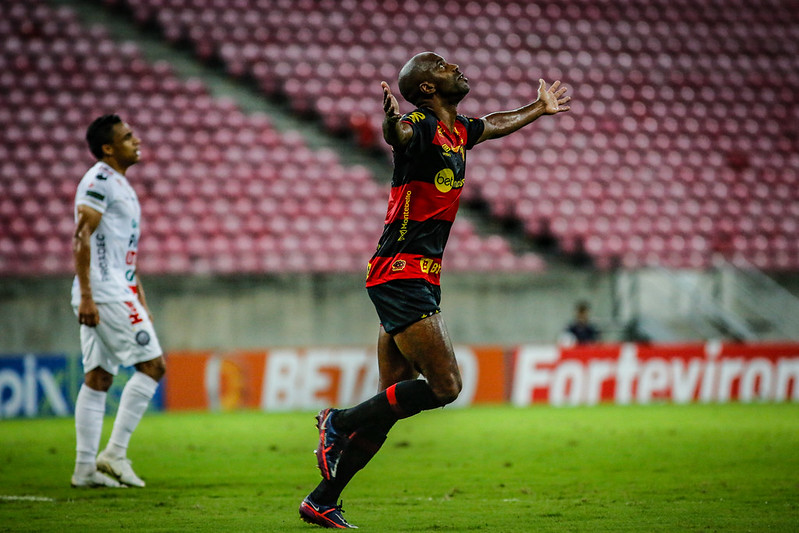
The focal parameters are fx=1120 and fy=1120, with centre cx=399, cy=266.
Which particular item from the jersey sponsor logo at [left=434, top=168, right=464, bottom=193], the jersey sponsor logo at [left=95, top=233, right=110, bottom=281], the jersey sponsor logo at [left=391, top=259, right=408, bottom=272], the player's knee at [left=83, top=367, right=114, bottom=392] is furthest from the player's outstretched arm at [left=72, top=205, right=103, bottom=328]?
the jersey sponsor logo at [left=434, top=168, right=464, bottom=193]

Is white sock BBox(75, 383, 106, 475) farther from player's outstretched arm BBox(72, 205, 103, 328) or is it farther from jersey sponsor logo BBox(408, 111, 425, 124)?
jersey sponsor logo BBox(408, 111, 425, 124)

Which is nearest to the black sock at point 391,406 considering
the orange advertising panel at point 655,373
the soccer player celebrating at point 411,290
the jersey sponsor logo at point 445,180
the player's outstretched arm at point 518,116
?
the soccer player celebrating at point 411,290

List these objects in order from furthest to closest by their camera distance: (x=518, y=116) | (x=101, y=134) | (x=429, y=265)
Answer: (x=101, y=134)
(x=518, y=116)
(x=429, y=265)

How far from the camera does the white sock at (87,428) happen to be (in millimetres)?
7117

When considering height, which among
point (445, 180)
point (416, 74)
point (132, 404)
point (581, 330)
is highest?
point (416, 74)

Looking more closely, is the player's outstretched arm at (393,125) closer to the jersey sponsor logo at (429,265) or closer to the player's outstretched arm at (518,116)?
the jersey sponsor logo at (429,265)

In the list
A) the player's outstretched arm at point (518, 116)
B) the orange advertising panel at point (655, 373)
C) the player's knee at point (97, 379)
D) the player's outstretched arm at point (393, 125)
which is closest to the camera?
the player's outstretched arm at point (393, 125)

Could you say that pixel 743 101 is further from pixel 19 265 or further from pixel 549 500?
pixel 549 500

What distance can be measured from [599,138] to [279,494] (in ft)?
49.5

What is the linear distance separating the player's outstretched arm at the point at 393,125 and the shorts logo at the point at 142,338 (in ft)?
8.99

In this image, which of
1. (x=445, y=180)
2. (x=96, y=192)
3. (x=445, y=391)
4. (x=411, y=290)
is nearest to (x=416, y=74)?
(x=445, y=180)

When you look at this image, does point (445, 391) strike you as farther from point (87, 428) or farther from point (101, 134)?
point (101, 134)

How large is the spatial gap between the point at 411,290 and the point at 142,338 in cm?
245

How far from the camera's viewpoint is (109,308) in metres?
7.23
